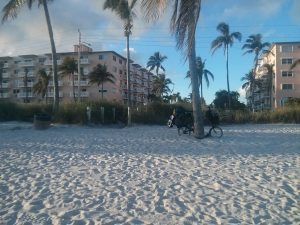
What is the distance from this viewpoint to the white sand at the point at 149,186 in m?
4.78

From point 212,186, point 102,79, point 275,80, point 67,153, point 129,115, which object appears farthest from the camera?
point 275,80

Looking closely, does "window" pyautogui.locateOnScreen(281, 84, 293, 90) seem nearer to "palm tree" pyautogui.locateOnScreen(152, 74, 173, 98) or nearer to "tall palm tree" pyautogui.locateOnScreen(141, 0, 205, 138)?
"palm tree" pyautogui.locateOnScreen(152, 74, 173, 98)

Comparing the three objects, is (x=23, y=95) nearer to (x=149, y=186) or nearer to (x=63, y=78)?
(x=63, y=78)

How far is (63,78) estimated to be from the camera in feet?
217

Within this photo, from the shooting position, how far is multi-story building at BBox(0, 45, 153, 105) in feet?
220

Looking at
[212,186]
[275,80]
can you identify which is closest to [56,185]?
[212,186]

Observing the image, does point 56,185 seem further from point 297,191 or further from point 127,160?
point 297,191

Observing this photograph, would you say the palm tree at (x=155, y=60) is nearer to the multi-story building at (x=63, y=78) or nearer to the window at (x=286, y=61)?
the multi-story building at (x=63, y=78)

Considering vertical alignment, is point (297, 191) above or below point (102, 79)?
below

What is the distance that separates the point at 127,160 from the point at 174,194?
11.7 feet

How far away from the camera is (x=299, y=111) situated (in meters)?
29.6

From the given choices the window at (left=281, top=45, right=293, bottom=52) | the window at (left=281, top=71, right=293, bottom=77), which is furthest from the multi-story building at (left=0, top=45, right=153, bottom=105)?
the window at (left=281, top=45, right=293, bottom=52)

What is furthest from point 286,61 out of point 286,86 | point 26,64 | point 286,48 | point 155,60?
point 26,64

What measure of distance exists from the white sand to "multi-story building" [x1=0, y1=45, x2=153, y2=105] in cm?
5610
